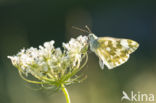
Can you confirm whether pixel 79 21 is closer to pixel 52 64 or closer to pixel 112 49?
pixel 112 49

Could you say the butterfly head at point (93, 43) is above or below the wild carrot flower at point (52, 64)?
above

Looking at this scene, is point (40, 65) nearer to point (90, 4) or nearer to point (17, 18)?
point (17, 18)

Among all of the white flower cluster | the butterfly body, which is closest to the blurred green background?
the butterfly body

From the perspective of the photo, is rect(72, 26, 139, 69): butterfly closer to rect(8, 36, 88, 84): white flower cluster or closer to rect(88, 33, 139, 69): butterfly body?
rect(88, 33, 139, 69): butterfly body

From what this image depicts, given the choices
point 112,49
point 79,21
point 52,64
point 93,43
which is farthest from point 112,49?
point 79,21

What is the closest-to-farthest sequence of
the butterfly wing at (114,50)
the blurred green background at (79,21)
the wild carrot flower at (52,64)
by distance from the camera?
1. the wild carrot flower at (52,64)
2. the butterfly wing at (114,50)
3. the blurred green background at (79,21)

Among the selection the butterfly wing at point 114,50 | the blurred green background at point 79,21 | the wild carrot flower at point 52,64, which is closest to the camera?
the wild carrot flower at point 52,64

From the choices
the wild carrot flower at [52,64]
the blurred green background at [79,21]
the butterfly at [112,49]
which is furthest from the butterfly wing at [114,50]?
the blurred green background at [79,21]

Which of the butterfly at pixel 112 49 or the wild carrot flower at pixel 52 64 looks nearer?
the wild carrot flower at pixel 52 64

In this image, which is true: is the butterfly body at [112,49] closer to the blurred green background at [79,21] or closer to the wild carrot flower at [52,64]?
the wild carrot flower at [52,64]
